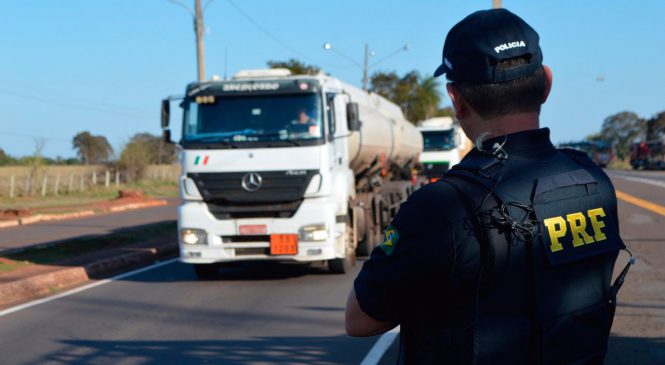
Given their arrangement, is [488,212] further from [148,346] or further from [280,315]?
[280,315]

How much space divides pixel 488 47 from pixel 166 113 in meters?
11.2

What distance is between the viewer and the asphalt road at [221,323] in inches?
296

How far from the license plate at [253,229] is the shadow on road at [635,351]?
18.5 feet

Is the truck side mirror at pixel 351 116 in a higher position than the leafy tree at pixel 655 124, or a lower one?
lower

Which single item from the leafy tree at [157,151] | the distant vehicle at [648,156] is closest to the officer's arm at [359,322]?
the leafy tree at [157,151]

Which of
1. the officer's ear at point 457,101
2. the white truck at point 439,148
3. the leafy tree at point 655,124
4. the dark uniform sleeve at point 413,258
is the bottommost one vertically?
the dark uniform sleeve at point 413,258

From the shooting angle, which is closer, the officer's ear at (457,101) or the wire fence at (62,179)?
the officer's ear at (457,101)

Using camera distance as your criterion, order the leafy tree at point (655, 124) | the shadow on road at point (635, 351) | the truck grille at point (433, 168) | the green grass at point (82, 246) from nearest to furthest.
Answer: the shadow on road at point (635, 351), the green grass at point (82, 246), the truck grille at point (433, 168), the leafy tree at point (655, 124)

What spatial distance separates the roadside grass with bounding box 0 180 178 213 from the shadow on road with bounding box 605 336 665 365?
25.2 metres

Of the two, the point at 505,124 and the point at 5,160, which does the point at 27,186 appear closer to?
the point at 5,160

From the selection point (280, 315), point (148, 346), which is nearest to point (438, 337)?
point (148, 346)

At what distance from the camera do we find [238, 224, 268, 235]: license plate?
39.5 ft

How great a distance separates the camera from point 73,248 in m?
16.5

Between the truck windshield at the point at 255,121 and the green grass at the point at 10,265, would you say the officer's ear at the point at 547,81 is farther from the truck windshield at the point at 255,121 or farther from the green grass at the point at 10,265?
the green grass at the point at 10,265
